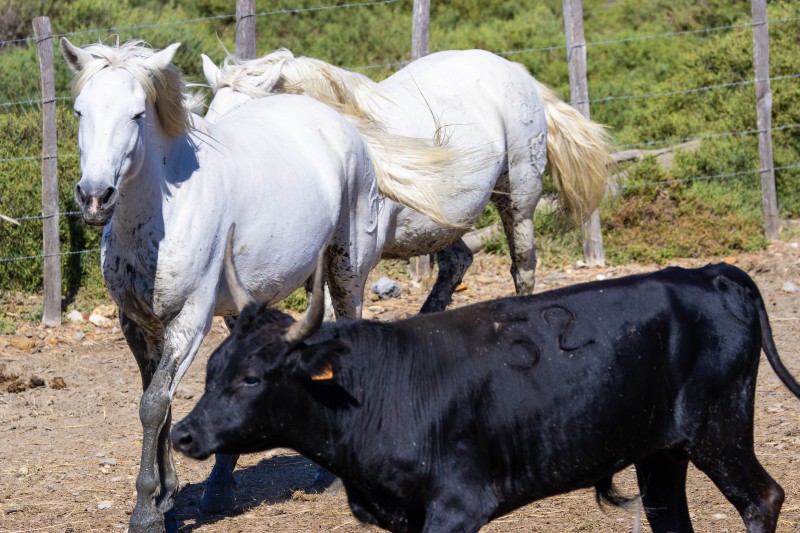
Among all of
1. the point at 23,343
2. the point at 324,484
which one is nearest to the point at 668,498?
the point at 324,484

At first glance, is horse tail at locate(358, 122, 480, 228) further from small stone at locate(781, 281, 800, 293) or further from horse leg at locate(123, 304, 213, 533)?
small stone at locate(781, 281, 800, 293)

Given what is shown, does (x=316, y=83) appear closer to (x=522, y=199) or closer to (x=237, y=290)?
(x=522, y=199)

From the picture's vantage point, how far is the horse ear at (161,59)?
445 centimetres

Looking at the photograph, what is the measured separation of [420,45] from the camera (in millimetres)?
9625

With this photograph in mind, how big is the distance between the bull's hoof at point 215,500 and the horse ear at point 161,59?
197 cm

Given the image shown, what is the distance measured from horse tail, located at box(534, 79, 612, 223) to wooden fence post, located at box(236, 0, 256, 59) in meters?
2.68

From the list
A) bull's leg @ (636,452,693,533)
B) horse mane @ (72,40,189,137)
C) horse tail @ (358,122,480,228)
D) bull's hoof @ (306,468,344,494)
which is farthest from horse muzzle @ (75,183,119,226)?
bull's leg @ (636,452,693,533)

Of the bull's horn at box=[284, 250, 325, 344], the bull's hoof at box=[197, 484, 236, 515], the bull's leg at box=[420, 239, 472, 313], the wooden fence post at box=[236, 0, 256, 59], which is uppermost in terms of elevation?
the wooden fence post at box=[236, 0, 256, 59]

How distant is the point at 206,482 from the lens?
5234 millimetres

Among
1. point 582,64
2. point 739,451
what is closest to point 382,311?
point 582,64

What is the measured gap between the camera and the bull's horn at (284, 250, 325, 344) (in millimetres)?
3254

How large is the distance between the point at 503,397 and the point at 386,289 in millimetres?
5586

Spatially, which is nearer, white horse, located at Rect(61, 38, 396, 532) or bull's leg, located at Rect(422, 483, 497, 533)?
bull's leg, located at Rect(422, 483, 497, 533)

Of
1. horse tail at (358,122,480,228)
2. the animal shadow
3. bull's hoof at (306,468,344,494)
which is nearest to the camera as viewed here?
the animal shadow
